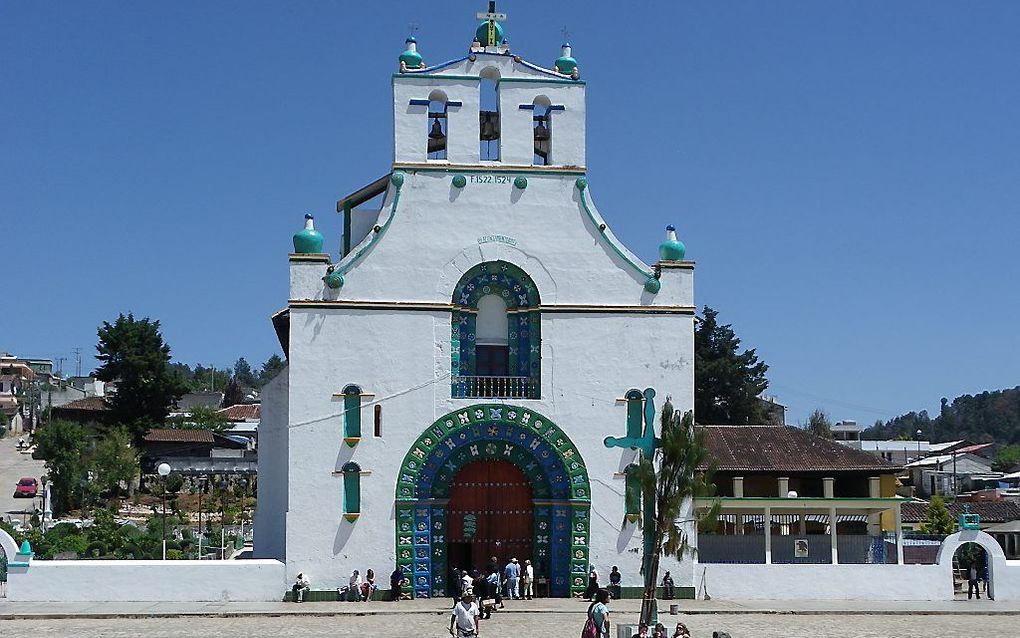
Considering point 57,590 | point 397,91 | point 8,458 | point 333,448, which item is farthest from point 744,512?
point 8,458

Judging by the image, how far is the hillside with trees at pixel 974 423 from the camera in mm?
167625

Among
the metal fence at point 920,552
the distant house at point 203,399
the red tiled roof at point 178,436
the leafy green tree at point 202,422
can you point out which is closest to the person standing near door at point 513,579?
the metal fence at point 920,552

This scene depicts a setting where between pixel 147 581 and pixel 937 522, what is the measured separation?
35943mm

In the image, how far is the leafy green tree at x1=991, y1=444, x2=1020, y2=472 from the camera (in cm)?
10350

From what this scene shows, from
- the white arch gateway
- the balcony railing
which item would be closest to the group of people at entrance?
the balcony railing

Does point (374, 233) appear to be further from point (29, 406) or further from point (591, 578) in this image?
point (29, 406)

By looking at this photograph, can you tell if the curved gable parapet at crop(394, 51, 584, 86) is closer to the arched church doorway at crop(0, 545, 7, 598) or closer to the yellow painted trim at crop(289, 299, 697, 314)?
the yellow painted trim at crop(289, 299, 697, 314)

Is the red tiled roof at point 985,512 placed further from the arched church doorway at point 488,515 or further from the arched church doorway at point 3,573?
the arched church doorway at point 3,573

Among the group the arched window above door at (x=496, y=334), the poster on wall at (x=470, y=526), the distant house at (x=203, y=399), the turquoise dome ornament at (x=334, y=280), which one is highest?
the distant house at (x=203, y=399)

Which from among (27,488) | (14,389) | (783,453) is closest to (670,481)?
(783,453)

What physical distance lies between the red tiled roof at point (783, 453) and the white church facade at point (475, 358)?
17.2 ft

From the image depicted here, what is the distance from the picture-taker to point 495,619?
26.1 m

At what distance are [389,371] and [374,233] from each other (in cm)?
321

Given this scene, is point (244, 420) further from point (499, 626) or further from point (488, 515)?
point (499, 626)
